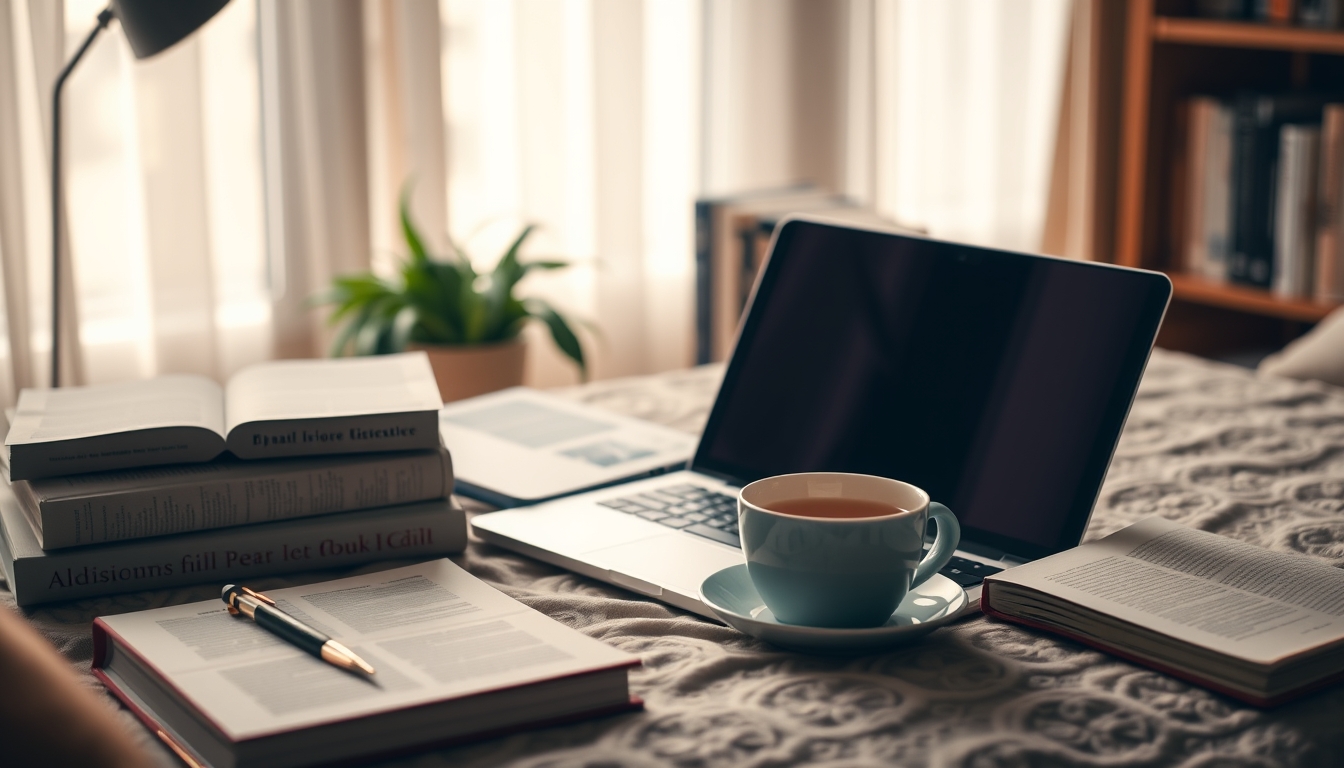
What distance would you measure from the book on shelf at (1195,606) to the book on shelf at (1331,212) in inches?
61.4

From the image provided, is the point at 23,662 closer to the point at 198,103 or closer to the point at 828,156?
the point at 198,103

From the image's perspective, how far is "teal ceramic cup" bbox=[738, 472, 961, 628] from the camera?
651 millimetres

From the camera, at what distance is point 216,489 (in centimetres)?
79

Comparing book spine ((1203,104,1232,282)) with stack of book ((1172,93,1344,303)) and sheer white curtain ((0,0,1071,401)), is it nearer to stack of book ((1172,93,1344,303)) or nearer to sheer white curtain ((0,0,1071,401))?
stack of book ((1172,93,1344,303))

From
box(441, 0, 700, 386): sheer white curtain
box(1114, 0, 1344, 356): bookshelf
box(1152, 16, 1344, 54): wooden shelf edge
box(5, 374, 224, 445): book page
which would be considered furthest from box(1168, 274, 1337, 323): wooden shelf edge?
box(5, 374, 224, 445): book page

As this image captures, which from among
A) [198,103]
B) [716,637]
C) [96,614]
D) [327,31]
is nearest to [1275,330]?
[327,31]

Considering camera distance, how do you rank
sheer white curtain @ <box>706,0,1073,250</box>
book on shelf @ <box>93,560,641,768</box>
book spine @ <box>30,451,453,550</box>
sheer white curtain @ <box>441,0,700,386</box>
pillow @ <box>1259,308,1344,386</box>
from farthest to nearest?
sheer white curtain @ <box>706,0,1073,250</box>, sheer white curtain @ <box>441,0,700,386</box>, pillow @ <box>1259,308,1344,386</box>, book spine @ <box>30,451,453,550</box>, book on shelf @ <box>93,560,641,768</box>

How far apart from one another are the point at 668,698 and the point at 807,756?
92 millimetres

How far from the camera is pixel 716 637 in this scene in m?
0.74

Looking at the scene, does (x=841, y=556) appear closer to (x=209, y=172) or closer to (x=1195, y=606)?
(x=1195, y=606)

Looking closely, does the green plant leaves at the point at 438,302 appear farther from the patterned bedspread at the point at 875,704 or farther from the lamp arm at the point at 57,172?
the patterned bedspread at the point at 875,704

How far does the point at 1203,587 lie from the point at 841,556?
23 cm

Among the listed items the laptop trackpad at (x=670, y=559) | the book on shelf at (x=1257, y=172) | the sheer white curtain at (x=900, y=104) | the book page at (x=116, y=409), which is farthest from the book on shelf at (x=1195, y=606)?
the sheer white curtain at (x=900, y=104)

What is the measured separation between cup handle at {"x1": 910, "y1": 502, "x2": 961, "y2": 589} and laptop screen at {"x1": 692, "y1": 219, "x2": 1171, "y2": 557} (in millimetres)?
122
